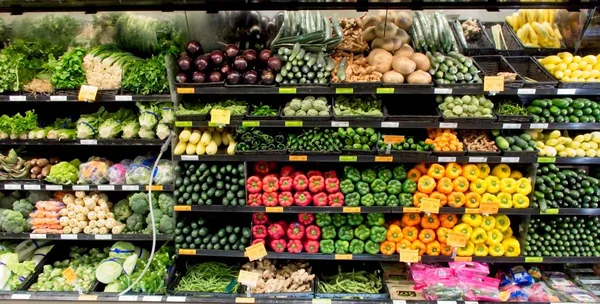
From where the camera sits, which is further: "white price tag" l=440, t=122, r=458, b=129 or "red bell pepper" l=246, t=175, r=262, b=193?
"red bell pepper" l=246, t=175, r=262, b=193

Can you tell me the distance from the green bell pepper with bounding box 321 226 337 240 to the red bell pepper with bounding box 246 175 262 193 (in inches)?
26.4

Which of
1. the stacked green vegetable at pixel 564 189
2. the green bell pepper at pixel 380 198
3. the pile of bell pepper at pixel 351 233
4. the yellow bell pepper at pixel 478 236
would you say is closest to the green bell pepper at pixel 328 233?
the pile of bell pepper at pixel 351 233

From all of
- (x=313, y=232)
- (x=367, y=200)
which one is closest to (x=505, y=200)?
(x=367, y=200)

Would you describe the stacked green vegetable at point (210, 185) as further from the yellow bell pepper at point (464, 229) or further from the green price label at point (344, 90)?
the yellow bell pepper at point (464, 229)

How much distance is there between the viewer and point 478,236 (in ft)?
11.3

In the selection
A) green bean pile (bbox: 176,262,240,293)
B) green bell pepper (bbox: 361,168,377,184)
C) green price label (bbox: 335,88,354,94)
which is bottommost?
green bean pile (bbox: 176,262,240,293)

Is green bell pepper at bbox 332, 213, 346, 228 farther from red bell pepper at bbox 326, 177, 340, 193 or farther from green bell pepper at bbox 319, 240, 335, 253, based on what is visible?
red bell pepper at bbox 326, 177, 340, 193

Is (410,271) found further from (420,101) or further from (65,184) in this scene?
(65,184)

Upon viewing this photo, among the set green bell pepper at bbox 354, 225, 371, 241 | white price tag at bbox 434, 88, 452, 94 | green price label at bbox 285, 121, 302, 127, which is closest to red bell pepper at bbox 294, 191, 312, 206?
green bell pepper at bbox 354, 225, 371, 241

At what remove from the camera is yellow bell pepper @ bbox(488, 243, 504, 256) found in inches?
136

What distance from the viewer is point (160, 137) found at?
339 centimetres

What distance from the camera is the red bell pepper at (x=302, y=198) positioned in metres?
3.40

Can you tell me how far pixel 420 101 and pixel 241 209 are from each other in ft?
5.81

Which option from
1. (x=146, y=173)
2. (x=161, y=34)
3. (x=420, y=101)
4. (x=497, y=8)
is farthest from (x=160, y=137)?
(x=497, y=8)
